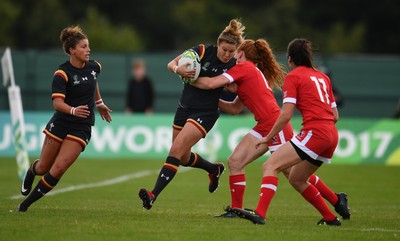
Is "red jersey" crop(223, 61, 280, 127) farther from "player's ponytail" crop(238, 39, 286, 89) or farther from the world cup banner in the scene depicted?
the world cup banner

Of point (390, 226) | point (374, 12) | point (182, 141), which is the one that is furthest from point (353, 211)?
point (374, 12)

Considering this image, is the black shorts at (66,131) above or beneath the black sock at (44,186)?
above

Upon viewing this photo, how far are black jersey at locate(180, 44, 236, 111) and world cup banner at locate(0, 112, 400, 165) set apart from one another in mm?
11552

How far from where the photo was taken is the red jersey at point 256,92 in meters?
11.7

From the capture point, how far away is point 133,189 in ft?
54.9

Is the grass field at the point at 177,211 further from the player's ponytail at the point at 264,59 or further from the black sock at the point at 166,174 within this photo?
the player's ponytail at the point at 264,59

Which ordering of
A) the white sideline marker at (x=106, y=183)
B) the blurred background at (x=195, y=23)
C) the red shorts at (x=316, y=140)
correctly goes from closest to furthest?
1. the red shorts at (x=316, y=140)
2. the white sideline marker at (x=106, y=183)
3. the blurred background at (x=195, y=23)

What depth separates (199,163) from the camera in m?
12.8

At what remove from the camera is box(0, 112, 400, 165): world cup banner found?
2359 cm

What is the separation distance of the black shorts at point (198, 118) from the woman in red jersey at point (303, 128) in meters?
1.22

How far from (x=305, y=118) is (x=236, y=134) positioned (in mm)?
13226

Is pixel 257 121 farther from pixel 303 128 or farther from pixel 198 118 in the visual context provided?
pixel 303 128

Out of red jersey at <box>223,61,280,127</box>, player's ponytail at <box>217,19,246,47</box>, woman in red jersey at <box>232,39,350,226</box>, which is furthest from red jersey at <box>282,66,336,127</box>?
player's ponytail at <box>217,19,246,47</box>

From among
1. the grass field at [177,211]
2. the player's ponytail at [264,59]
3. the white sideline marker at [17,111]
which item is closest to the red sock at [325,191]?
the grass field at [177,211]
